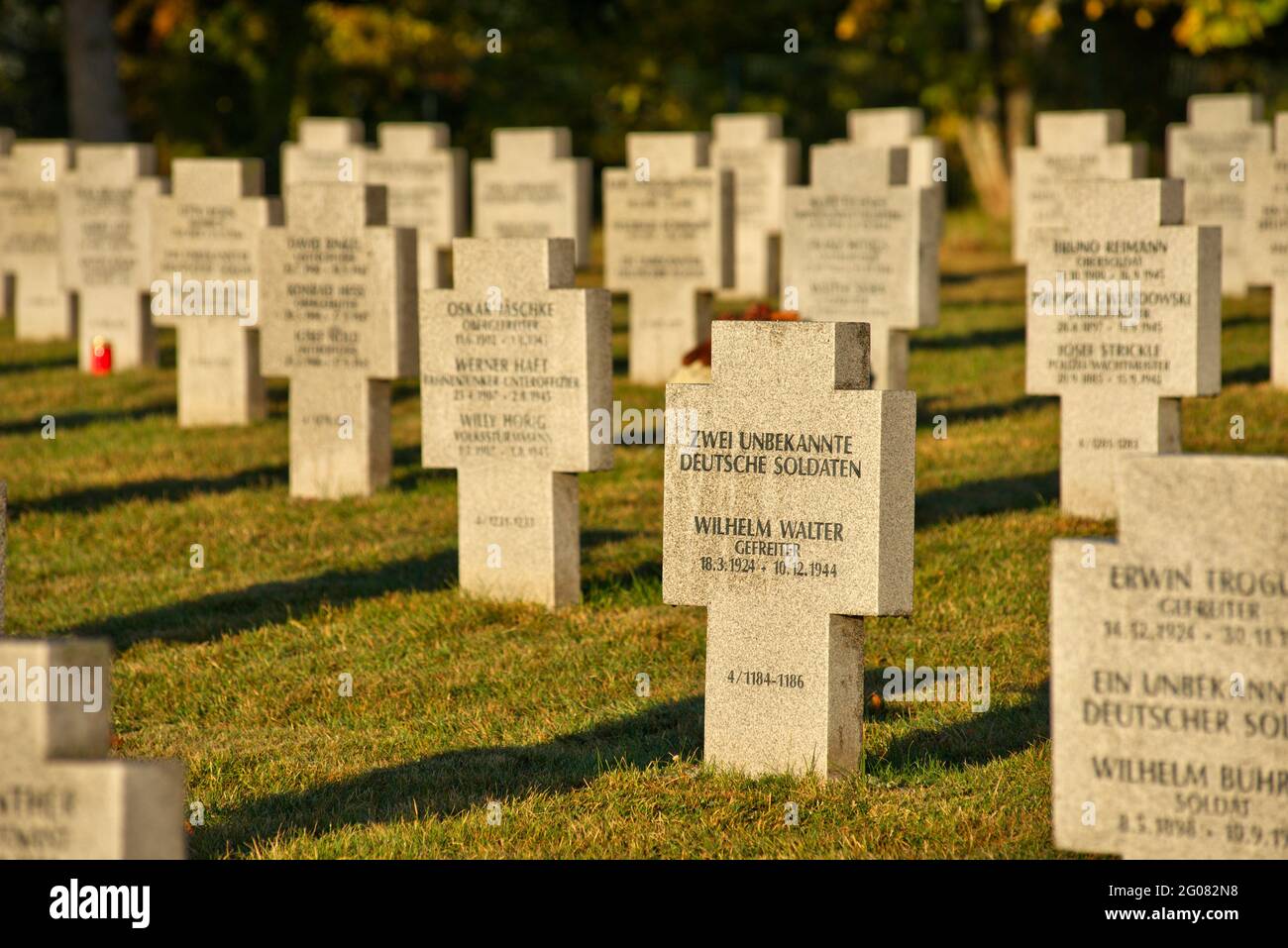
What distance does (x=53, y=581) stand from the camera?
9.75 m

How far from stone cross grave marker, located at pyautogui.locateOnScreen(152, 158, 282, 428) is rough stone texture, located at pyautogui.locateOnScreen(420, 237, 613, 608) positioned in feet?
16.5

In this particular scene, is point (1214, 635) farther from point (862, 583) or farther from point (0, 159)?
point (0, 159)

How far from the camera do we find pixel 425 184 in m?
20.1

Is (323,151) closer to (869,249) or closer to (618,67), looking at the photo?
(869,249)

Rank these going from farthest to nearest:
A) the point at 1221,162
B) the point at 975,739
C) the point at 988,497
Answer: the point at 1221,162
the point at 988,497
the point at 975,739

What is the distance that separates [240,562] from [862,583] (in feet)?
15.5

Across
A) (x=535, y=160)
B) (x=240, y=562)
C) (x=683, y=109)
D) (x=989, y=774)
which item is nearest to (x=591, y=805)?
(x=989, y=774)

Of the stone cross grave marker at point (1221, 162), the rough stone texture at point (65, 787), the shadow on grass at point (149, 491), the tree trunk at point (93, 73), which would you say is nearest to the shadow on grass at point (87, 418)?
the shadow on grass at point (149, 491)

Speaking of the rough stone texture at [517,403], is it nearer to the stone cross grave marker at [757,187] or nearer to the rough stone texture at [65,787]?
the rough stone texture at [65,787]

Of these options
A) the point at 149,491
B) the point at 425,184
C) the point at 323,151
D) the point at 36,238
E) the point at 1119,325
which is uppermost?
the point at 323,151

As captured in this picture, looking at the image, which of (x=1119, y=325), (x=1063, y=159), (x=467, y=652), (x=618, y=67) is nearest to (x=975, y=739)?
(x=467, y=652)

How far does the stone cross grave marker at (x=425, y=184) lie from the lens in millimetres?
19984

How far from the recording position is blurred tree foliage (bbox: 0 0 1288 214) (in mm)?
31031

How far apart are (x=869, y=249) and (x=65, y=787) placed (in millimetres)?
10698
